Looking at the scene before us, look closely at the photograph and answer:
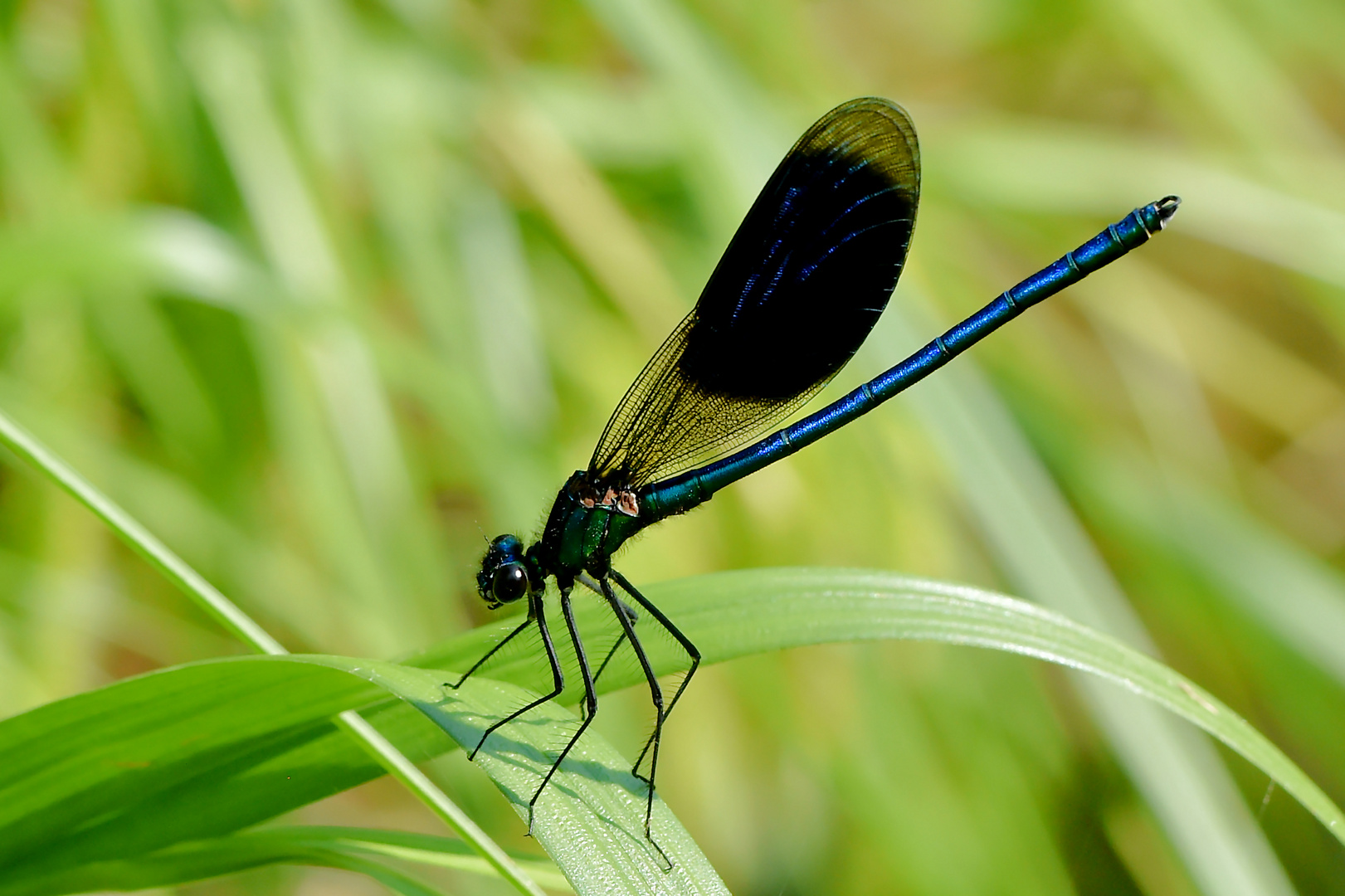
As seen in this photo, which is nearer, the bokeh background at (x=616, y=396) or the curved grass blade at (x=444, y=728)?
the curved grass blade at (x=444, y=728)

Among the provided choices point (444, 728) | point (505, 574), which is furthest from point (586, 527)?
point (444, 728)

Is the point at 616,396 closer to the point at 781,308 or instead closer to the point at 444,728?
the point at 781,308

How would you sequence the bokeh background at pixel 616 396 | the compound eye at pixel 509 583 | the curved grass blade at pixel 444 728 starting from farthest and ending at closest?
1. the bokeh background at pixel 616 396
2. the compound eye at pixel 509 583
3. the curved grass blade at pixel 444 728

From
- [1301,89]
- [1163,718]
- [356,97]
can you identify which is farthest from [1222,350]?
[356,97]

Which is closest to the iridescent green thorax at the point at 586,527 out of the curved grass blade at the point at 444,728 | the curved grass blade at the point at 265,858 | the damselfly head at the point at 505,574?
the damselfly head at the point at 505,574

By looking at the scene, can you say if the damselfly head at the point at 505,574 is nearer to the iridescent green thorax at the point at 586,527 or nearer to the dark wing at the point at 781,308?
the iridescent green thorax at the point at 586,527

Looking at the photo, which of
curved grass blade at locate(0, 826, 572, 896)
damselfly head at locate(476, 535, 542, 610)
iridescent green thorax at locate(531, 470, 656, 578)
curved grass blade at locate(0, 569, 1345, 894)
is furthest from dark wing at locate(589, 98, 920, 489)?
curved grass blade at locate(0, 826, 572, 896)

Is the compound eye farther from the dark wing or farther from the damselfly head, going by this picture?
the dark wing
